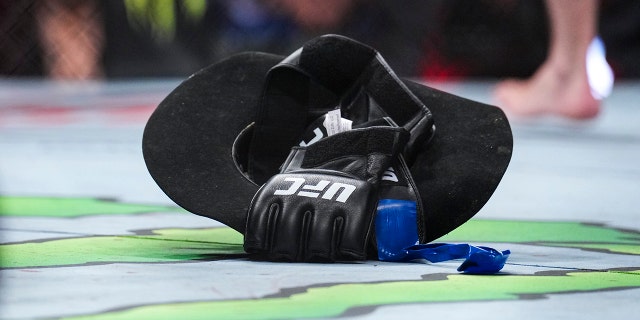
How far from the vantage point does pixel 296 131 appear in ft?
7.28

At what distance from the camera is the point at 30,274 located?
180 cm

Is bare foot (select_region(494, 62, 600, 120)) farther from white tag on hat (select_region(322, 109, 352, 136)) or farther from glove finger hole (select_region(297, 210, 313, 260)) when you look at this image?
glove finger hole (select_region(297, 210, 313, 260))

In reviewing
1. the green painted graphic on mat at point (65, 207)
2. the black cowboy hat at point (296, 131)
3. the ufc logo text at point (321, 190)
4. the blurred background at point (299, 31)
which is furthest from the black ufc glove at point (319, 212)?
the blurred background at point (299, 31)

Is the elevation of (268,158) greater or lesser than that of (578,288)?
greater

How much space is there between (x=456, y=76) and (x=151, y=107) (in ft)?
8.89

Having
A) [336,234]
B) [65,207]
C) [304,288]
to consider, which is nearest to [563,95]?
[65,207]

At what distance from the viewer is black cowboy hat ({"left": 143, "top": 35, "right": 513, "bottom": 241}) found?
2.11 meters

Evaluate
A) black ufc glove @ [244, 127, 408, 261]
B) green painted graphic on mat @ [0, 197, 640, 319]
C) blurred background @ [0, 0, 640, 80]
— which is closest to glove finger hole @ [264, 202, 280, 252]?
black ufc glove @ [244, 127, 408, 261]

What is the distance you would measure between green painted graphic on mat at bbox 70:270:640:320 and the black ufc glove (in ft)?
0.55

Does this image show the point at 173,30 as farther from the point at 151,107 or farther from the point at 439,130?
the point at 439,130

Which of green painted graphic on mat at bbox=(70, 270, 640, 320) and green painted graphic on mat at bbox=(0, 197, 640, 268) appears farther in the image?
green painted graphic on mat at bbox=(0, 197, 640, 268)

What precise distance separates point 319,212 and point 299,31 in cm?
609

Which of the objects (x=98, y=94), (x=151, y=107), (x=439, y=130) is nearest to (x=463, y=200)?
(x=439, y=130)

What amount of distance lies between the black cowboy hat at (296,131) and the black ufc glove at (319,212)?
0.13m
